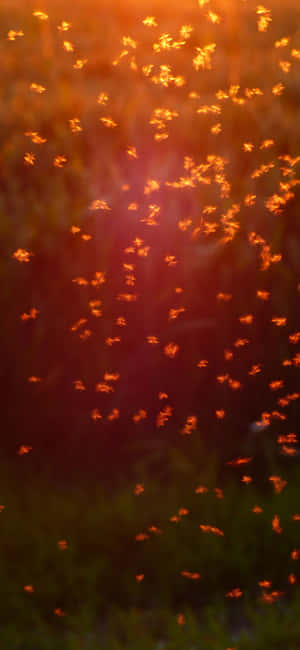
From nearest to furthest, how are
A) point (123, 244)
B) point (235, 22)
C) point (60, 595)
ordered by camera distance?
point (60, 595) < point (123, 244) < point (235, 22)

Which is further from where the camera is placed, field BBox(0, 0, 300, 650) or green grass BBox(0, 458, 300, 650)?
field BBox(0, 0, 300, 650)

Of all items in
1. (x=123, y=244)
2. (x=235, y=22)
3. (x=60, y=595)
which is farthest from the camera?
(x=235, y=22)

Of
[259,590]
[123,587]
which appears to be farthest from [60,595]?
[259,590]

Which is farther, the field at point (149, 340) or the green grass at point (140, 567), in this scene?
the field at point (149, 340)

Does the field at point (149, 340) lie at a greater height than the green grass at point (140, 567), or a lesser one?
greater

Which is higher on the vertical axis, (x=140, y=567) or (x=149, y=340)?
(x=149, y=340)

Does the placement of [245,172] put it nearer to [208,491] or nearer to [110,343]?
[110,343]

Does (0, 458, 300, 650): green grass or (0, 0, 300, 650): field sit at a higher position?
(0, 0, 300, 650): field

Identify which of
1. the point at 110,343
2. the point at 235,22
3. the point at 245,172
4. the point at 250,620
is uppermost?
the point at 235,22
